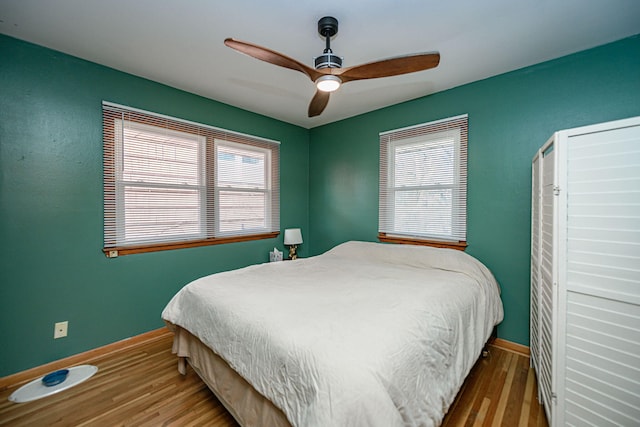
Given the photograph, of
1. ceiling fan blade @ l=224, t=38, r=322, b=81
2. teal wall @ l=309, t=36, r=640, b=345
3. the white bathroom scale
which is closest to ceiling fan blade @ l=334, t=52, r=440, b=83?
ceiling fan blade @ l=224, t=38, r=322, b=81

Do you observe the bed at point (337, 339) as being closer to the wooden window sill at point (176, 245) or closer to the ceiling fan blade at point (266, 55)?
the wooden window sill at point (176, 245)

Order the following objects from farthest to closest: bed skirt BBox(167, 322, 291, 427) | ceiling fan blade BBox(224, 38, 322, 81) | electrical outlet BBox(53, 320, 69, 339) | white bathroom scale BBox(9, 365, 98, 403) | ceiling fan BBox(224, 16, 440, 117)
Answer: electrical outlet BBox(53, 320, 69, 339) → white bathroom scale BBox(9, 365, 98, 403) → ceiling fan BBox(224, 16, 440, 117) → ceiling fan blade BBox(224, 38, 322, 81) → bed skirt BBox(167, 322, 291, 427)

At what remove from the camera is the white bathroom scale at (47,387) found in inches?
70.8

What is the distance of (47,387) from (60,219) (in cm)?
124

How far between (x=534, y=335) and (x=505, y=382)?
43cm

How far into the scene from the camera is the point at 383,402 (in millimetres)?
961

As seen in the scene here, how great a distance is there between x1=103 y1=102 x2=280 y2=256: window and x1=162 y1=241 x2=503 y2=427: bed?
42.1 inches

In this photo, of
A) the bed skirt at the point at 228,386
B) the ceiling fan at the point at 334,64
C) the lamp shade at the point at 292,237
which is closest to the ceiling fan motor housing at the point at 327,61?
the ceiling fan at the point at 334,64

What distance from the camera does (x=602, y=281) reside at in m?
1.18

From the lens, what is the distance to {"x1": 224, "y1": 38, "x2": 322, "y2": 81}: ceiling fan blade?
1.36 meters

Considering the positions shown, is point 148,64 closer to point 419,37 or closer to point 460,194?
point 419,37

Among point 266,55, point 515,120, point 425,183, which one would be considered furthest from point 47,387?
point 515,120

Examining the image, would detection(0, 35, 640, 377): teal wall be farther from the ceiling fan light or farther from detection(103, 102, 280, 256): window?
the ceiling fan light

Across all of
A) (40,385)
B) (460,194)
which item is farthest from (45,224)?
(460,194)
